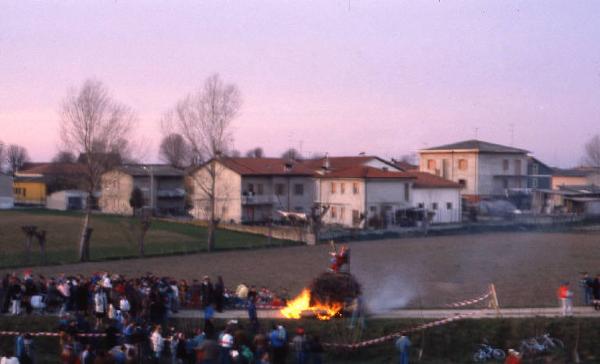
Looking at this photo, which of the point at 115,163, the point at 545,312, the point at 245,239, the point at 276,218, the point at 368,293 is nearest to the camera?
the point at 545,312

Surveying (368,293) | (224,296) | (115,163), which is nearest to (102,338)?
(224,296)

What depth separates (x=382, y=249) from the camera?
124 ft

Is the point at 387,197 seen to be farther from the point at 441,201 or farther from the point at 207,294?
the point at 207,294

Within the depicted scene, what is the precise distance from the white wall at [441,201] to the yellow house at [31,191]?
41.9m

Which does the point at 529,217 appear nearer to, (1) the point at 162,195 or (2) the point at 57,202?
(1) the point at 162,195

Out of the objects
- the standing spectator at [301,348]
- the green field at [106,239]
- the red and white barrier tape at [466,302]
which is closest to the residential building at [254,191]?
the green field at [106,239]

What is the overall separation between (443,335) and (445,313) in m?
1.55

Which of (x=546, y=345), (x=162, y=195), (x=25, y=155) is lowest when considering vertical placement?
(x=546, y=345)

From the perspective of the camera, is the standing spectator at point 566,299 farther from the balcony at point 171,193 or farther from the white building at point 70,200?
the white building at point 70,200

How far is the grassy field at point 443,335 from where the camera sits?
1653 centimetres

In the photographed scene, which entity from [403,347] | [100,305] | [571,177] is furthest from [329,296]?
[571,177]

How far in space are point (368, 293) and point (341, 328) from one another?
205 inches

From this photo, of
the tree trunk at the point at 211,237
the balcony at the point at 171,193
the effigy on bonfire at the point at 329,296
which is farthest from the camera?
the balcony at the point at 171,193

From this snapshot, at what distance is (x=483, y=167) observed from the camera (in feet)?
210
